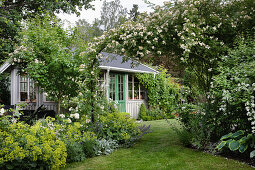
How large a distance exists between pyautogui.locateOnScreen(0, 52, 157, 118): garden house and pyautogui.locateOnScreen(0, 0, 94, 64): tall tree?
201 cm

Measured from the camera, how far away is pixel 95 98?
5395 mm

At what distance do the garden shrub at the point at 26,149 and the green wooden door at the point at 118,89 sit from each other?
687 centimetres

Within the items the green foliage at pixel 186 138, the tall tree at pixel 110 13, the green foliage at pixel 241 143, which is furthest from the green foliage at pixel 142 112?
the tall tree at pixel 110 13

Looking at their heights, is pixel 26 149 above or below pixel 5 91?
below

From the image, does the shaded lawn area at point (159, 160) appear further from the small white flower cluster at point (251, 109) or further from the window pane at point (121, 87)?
the window pane at point (121, 87)

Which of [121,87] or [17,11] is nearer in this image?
[121,87]

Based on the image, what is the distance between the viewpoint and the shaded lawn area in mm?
3754

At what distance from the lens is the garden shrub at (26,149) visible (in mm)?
3090

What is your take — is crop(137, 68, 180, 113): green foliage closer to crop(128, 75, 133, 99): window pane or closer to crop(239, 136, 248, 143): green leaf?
crop(128, 75, 133, 99): window pane

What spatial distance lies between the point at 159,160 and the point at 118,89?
6850mm

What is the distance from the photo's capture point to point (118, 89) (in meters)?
10.8

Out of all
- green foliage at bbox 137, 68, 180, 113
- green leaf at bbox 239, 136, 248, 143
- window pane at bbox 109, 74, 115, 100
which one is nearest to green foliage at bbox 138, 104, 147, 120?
green foliage at bbox 137, 68, 180, 113

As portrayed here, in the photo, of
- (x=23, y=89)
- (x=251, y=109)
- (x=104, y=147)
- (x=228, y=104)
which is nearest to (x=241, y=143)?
(x=251, y=109)

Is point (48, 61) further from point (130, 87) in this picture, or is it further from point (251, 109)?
point (251, 109)
